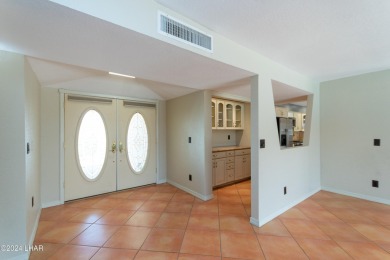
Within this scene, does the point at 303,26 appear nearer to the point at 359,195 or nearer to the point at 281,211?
the point at 281,211

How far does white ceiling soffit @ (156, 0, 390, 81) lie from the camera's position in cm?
149

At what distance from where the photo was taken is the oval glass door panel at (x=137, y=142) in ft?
13.1

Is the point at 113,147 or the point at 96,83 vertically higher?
the point at 96,83

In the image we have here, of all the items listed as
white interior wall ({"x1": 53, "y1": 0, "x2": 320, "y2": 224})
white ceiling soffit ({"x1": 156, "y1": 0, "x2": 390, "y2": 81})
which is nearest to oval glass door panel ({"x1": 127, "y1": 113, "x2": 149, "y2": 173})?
white interior wall ({"x1": 53, "y1": 0, "x2": 320, "y2": 224})

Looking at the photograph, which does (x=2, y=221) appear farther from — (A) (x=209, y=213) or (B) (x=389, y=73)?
(B) (x=389, y=73)

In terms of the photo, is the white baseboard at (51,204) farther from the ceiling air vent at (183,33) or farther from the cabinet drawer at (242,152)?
the cabinet drawer at (242,152)

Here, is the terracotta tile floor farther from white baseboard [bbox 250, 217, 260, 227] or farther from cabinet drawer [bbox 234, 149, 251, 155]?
cabinet drawer [bbox 234, 149, 251, 155]

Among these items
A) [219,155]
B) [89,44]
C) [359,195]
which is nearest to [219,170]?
[219,155]

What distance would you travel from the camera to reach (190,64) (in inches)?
81.6

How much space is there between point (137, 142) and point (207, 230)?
8.37 ft

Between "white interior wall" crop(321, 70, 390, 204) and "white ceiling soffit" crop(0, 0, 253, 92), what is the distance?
2.52 metres

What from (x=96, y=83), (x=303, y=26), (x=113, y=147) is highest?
(x=303, y=26)

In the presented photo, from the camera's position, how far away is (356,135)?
3393mm

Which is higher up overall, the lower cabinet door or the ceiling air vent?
the ceiling air vent
